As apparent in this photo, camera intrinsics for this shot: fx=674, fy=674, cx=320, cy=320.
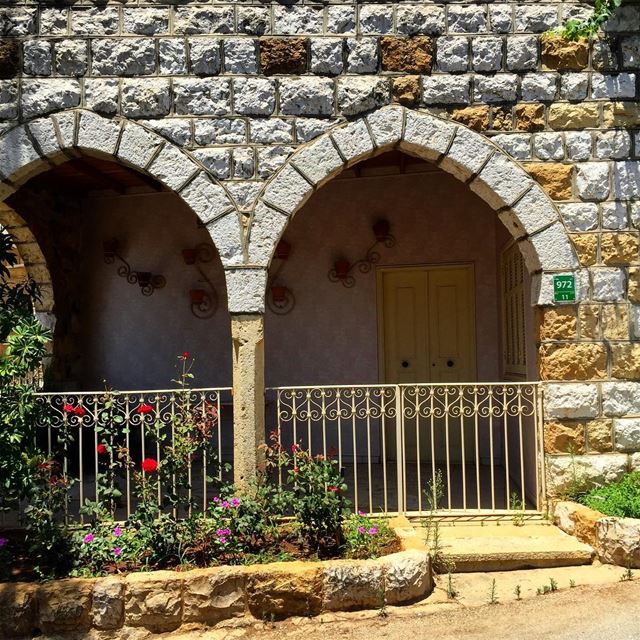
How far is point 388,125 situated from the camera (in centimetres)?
480

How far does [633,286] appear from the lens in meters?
4.79

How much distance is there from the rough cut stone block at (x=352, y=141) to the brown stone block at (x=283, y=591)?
2785 millimetres

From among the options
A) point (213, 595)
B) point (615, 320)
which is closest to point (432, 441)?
point (615, 320)

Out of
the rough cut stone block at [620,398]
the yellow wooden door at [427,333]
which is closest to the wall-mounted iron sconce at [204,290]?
the yellow wooden door at [427,333]

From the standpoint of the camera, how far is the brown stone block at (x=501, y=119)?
482cm

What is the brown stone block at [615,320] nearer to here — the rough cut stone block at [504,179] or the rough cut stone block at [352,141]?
the rough cut stone block at [504,179]

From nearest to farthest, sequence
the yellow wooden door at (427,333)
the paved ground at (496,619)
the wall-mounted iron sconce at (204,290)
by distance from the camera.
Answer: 1. the paved ground at (496,619)
2. the yellow wooden door at (427,333)
3. the wall-mounted iron sconce at (204,290)

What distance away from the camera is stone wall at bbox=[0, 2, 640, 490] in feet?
15.6

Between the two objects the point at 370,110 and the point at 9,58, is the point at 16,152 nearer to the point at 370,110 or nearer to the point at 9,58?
the point at 9,58

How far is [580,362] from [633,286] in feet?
2.18

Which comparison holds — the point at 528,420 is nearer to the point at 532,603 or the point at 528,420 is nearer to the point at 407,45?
the point at 532,603

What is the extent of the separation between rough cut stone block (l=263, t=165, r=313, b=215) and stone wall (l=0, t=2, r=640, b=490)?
1 centimetres

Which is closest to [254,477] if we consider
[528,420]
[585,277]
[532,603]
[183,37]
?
[532,603]

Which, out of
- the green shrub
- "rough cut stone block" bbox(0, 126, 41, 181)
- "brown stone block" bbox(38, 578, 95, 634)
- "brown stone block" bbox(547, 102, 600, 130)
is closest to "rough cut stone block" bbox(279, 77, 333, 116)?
"brown stone block" bbox(547, 102, 600, 130)
